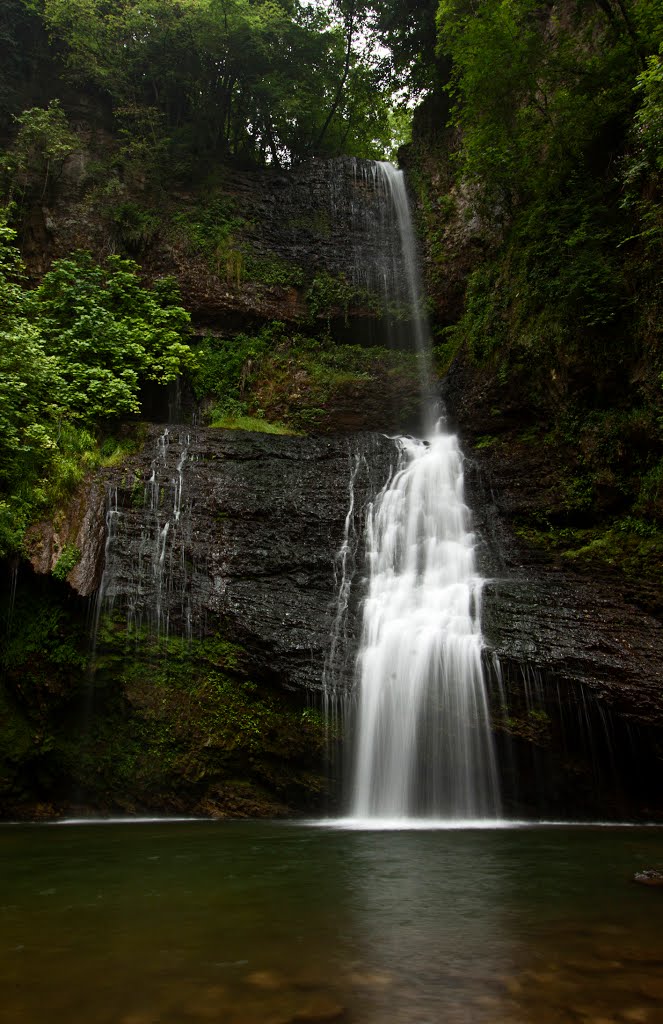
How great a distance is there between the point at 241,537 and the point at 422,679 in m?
3.83

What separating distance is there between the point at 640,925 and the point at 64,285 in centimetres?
1535

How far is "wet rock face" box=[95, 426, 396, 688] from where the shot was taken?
30.8ft

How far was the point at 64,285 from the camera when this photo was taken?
574 inches

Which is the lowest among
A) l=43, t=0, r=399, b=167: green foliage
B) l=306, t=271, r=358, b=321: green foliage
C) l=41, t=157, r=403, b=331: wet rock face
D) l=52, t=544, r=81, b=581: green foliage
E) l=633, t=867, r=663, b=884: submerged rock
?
l=633, t=867, r=663, b=884: submerged rock

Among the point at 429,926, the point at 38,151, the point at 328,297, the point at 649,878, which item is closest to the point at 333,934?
the point at 429,926

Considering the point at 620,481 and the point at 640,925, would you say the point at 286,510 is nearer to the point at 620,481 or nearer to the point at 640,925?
the point at 620,481

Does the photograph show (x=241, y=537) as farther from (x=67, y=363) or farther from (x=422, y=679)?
(x=67, y=363)

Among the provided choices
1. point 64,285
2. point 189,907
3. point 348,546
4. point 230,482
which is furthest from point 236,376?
point 189,907

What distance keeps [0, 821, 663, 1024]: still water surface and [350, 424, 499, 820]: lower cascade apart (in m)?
1.76

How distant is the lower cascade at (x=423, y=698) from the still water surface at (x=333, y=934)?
1764mm

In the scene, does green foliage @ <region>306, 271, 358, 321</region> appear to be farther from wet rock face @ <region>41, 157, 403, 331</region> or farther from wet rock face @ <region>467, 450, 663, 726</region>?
wet rock face @ <region>467, 450, 663, 726</region>

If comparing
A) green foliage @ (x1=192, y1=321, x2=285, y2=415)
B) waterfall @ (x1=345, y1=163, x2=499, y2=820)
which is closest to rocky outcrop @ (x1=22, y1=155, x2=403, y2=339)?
green foliage @ (x1=192, y1=321, x2=285, y2=415)

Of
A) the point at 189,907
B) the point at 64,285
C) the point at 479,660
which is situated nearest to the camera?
the point at 189,907

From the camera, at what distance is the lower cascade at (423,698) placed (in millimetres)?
7996
